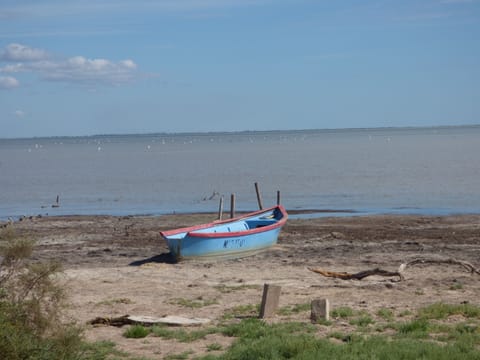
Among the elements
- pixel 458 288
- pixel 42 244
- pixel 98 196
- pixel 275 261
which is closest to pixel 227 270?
pixel 275 261

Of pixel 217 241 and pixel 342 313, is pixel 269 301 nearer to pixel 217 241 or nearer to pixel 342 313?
pixel 342 313

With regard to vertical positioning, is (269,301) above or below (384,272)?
above

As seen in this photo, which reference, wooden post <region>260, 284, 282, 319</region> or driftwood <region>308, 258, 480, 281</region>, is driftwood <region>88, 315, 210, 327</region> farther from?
driftwood <region>308, 258, 480, 281</region>

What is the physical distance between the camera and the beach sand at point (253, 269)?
577 inches

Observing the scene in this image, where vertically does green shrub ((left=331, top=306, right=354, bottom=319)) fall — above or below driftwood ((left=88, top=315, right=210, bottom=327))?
above

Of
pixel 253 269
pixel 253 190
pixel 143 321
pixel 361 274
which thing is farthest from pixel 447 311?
pixel 253 190

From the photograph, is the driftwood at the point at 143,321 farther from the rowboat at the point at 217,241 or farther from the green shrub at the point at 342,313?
the rowboat at the point at 217,241

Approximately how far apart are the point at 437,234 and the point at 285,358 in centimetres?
1867

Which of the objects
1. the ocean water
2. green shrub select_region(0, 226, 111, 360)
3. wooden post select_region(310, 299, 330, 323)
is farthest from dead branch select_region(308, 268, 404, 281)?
the ocean water

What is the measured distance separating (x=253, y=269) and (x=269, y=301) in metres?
7.80

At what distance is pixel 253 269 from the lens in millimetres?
21219

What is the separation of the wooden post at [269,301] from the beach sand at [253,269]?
0.17 m

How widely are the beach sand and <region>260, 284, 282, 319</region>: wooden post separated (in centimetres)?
17

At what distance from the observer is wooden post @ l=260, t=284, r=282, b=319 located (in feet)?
44.0
